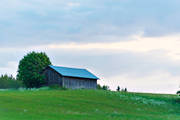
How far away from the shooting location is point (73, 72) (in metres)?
101

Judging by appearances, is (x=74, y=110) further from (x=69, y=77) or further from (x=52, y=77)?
(x=52, y=77)

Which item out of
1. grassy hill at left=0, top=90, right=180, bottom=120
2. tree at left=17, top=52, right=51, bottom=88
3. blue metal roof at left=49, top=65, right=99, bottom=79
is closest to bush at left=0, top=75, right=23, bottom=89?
tree at left=17, top=52, right=51, bottom=88

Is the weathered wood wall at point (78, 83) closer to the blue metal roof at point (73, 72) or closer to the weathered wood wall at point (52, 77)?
the blue metal roof at point (73, 72)

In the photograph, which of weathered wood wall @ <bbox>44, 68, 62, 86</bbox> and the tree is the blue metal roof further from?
the tree

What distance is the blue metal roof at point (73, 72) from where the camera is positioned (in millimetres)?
97950

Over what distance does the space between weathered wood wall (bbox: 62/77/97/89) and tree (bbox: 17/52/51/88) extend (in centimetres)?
702

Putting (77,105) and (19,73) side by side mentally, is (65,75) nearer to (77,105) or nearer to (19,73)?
(19,73)

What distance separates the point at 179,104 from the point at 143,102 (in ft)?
24.8

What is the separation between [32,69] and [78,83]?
13.3 metres

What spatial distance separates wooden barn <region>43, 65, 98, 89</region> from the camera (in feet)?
317

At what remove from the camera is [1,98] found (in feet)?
177

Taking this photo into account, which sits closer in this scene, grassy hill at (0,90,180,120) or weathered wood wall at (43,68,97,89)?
grassy hill at (0,90,180,120)

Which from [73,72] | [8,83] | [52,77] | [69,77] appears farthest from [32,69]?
[8,83]

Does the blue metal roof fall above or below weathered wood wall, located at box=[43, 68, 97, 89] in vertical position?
above
